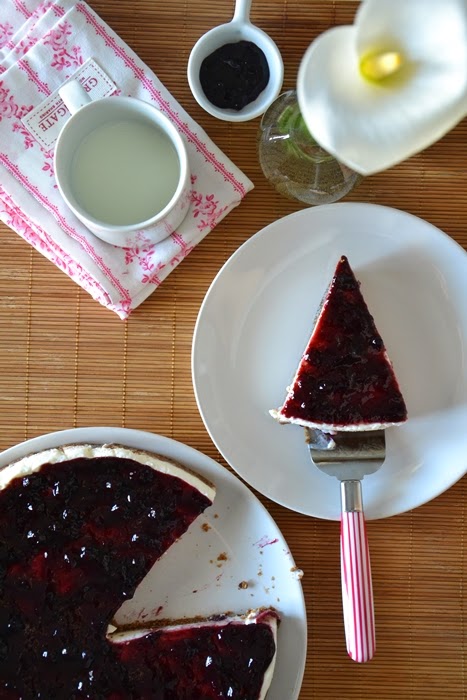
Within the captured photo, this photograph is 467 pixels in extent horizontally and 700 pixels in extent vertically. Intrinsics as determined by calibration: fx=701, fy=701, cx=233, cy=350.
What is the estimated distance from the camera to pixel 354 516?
4.19ft

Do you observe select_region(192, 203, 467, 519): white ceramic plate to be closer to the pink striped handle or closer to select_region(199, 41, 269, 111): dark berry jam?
the pink striped handle

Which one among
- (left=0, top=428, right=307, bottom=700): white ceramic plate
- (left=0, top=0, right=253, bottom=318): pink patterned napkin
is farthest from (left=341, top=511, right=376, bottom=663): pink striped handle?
(left=0, top=0, right=253, bottom=318): pink patterned napkin

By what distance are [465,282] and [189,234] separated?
534 mm

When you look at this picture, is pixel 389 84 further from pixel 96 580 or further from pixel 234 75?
pixel 96 580

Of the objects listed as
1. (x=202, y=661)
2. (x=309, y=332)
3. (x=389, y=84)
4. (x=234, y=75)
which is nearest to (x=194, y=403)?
(x=309, y=332)

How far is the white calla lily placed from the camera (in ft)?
2.63

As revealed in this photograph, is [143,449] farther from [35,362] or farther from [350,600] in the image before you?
[350,600]

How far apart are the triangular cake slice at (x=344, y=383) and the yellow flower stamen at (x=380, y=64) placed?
0.53 metres

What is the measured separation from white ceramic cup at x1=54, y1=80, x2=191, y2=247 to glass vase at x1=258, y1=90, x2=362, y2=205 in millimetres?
192

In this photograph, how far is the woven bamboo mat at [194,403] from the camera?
1390 mm

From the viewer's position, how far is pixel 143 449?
1335mm

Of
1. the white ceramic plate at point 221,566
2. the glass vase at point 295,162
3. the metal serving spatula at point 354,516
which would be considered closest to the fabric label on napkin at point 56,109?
the glass vase at point 295,162

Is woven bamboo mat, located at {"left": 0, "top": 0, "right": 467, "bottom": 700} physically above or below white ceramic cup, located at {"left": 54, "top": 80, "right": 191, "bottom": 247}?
below

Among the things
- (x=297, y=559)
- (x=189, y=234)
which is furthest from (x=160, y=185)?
(x=297, y=559)
